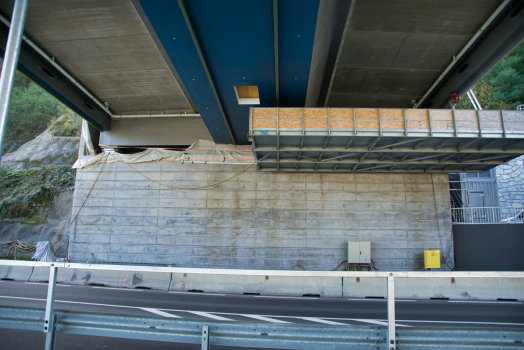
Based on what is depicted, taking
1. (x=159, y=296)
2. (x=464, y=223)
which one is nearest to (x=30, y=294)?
(x=159, y=296)

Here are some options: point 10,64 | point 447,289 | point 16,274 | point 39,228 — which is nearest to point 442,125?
point 447,289

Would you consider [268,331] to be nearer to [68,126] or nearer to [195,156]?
[195,156]

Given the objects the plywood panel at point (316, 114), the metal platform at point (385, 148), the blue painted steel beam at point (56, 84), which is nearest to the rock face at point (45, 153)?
the blue painted steel beam at point (56, 84)

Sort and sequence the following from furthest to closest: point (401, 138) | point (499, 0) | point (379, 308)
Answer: point (401, 138), point (499, 0), point (379, 308)

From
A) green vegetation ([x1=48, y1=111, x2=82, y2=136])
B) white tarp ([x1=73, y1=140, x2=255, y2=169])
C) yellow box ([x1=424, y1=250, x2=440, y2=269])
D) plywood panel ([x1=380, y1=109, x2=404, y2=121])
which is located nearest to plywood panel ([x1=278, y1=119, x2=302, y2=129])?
plywood panel ([x1=380, y1=109, x2=404, y2=121])

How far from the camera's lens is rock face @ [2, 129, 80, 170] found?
26987 mm

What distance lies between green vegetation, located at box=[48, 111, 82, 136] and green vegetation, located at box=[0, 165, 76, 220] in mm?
8233

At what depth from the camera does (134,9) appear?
34.6 feet

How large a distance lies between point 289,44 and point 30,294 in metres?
12.6

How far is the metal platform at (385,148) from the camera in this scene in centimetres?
1148

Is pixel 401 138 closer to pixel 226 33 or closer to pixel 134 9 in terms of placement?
pixel 226 33

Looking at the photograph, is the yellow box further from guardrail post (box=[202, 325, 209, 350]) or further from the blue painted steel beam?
the blue painted steel beam

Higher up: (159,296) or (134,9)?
(134,9)

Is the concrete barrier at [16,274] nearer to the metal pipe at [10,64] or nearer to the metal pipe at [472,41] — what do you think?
the metal pipe at [10,64]
